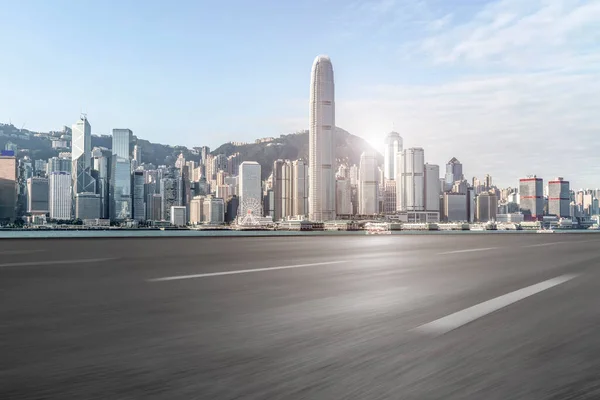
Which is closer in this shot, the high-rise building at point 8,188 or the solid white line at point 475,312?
the solid white line at point 475,312

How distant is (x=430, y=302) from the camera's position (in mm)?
4914

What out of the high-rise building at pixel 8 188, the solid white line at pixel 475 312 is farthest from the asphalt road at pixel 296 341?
the high-rise building at pixel 8 188

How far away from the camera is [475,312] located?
4.34 m

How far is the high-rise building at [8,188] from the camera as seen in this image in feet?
456

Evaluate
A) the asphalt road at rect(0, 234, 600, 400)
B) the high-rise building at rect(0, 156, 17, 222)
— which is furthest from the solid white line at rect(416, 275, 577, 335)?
the high-rise building at rect(0, 156, 17, 222)

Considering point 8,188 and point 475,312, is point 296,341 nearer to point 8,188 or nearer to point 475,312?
point 475,312

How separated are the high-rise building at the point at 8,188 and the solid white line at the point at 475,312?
152 m

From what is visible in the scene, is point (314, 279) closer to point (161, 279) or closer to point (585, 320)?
point (161, 279)

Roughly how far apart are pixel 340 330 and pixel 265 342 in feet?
2.03

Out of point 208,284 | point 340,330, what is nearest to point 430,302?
point 340,330

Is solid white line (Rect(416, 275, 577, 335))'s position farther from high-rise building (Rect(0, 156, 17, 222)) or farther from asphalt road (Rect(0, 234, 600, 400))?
high-rise building (Rect(0, 156, 17, 222))

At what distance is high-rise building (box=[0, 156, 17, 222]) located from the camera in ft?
456

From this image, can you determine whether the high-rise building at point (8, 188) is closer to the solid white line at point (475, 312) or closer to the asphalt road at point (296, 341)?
the asphalt road at point (296, 341)

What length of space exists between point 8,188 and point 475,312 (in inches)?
6783
